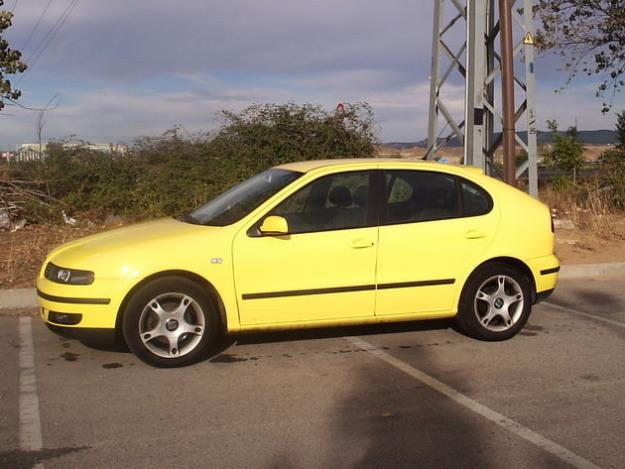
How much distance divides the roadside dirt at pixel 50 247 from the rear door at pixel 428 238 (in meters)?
4.42

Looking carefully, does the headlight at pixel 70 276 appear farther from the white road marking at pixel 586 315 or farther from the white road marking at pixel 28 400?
the white road marking at pixel 586 315

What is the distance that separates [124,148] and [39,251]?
4.65 m

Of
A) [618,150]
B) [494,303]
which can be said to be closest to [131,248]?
[494,303]

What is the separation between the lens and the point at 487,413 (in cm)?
459

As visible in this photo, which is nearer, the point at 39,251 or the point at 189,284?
the point at 189,284

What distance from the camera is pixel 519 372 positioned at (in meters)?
5.46

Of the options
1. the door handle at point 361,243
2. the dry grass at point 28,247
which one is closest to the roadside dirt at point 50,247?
the dry grass at point 28,247

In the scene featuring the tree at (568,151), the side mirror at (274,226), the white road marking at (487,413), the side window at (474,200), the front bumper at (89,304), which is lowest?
the white road marking at (487,413)

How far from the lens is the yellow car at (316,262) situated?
17.6ft

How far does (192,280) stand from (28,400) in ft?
4.68

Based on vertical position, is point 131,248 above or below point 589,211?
above

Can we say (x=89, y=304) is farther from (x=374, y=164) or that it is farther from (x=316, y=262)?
(x=374, y=164)

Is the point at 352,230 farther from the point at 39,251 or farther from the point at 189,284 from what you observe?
the point at 39,251

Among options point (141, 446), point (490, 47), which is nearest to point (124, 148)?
point (490, 47)
